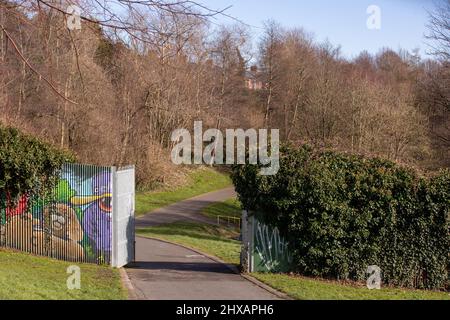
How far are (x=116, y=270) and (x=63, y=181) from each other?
3.23 metres

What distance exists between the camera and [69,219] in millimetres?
16828

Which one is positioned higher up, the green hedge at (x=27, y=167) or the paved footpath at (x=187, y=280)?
the green hedge at (x=27, y=167)

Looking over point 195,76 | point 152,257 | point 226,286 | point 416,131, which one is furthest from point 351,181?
point 195,76

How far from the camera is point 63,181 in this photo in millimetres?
16969

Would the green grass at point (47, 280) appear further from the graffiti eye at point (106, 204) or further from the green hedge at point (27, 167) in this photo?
the green hedge at point (27, 167)

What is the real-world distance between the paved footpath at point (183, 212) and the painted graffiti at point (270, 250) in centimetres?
1840

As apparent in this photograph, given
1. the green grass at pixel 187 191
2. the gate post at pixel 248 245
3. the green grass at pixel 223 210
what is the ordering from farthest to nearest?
the green grass at pixel 187 191 → the green grass at pixel 223 210 → the gate post at pixel 248 245

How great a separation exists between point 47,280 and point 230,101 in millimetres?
51754

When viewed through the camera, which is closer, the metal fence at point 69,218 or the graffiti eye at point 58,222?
the metal fence at point 69,218

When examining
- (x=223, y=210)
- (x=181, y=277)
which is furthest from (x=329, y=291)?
(x=223, y=210)

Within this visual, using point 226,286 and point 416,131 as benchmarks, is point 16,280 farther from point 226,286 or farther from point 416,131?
point 416,131

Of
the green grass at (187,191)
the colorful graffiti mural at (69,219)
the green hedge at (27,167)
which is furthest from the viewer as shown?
the green grass at (187,191)

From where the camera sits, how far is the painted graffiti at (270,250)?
51.4 feet

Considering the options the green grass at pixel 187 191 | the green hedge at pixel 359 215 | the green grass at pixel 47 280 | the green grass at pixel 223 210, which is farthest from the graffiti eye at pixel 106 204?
the green grass at pixel 223 210
